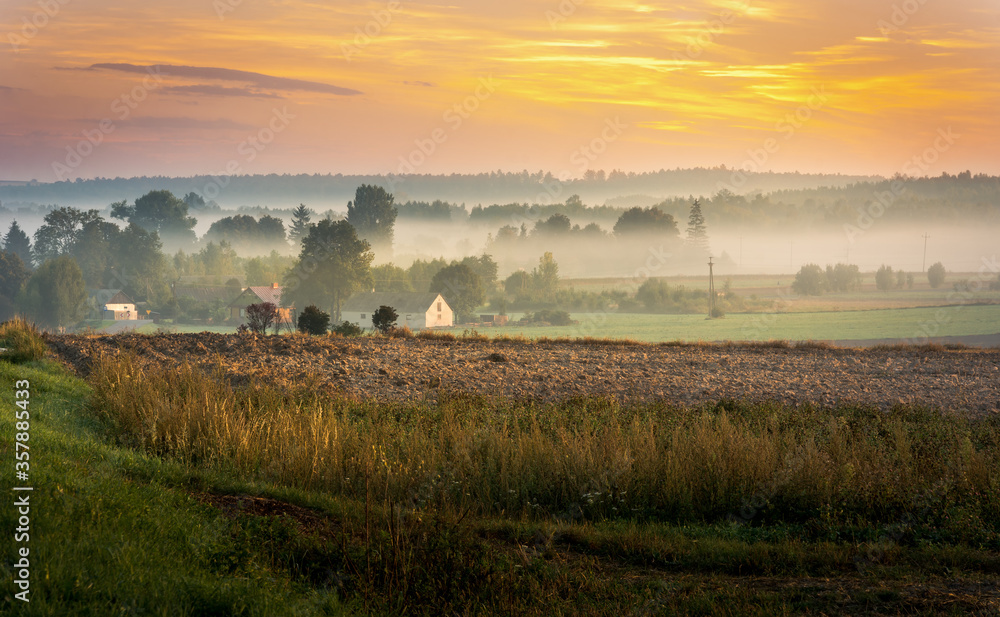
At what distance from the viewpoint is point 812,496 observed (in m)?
8.45

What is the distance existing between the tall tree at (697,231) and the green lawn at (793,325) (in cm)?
3812

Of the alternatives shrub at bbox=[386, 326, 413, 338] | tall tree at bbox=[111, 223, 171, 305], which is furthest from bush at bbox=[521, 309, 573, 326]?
A: tall tree at bbox=[111, 223, 171, 305]

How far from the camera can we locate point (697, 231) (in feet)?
380

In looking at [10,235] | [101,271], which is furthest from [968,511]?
[10,235]

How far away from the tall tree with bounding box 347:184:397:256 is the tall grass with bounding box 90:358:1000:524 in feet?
286

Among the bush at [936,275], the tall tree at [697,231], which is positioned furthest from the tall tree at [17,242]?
the bush at [936,275]

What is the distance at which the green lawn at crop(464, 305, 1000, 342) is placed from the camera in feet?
185

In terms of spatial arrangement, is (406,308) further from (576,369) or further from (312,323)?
(576,369)

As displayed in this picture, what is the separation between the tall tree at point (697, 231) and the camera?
11138 centimetres

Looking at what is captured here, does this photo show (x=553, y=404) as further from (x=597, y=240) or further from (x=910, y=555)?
(x=597, y=240)

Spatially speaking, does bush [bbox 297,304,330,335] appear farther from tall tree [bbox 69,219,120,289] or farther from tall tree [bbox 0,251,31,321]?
tall tree [bbox 69,219,120,289]

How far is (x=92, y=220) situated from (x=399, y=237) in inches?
1567

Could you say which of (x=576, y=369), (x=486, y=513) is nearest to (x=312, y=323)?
(x=576, y=369)

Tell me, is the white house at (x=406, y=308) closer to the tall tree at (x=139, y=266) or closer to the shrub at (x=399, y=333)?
the tall tree at (x=139, y=266)
